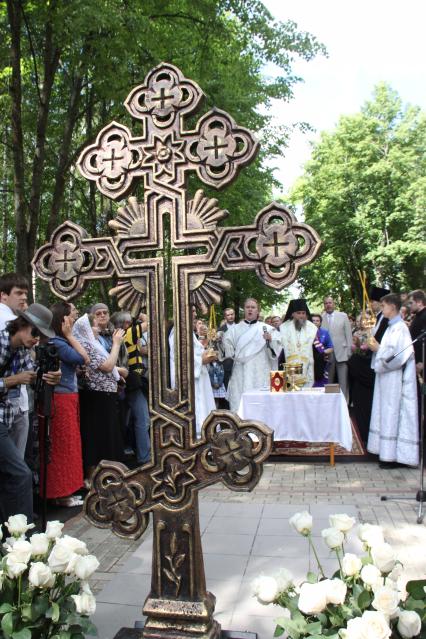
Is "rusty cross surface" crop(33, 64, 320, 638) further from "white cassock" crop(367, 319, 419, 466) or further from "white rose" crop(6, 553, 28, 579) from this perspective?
"white cassock" crop(367, 319, 419, 466)

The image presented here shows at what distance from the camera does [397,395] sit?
7.23m

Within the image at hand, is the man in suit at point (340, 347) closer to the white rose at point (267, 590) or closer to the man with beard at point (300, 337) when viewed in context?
the man with beard at point (300, 337)

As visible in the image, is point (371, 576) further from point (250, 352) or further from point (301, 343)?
point (301, 343)

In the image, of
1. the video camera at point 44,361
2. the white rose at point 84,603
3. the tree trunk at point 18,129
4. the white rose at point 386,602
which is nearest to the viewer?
the white rose at point 386,602

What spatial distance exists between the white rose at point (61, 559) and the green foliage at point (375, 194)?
1073 inches

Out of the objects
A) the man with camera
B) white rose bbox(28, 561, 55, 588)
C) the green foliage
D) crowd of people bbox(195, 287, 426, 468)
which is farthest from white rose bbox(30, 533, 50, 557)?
the green foliage

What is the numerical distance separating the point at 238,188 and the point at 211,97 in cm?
410

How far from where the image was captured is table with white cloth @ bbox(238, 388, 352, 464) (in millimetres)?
7480

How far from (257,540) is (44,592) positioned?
2480mm

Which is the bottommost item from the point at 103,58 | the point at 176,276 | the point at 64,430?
the point at 64,430

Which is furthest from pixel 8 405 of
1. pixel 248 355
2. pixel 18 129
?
pixel 18 129

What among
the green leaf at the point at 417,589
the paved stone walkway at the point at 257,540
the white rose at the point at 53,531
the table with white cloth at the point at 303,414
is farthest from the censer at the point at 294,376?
the green leaf at the point at 417,589

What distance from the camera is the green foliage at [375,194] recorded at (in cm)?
2925

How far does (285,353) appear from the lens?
9461mm
